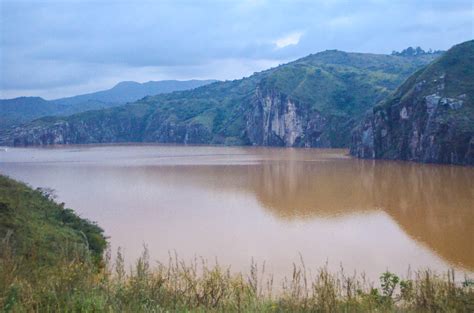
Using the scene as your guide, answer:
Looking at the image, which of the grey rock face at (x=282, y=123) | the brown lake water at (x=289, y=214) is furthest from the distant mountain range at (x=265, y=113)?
the brown lake water at (x=289, y=214)

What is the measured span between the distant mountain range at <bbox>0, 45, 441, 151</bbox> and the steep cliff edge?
105 feet

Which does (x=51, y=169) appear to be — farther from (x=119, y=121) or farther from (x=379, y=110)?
(x=119, y=121)

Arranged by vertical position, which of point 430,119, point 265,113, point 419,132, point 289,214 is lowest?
point 289,214

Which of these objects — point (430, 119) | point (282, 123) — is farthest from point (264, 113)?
point (430, 119)

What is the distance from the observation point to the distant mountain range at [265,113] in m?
115

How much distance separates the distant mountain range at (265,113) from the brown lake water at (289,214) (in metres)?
58.4

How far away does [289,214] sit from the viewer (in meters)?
31.6

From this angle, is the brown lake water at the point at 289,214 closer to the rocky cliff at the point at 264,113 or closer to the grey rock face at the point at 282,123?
the grey rock face at the point at 282,123

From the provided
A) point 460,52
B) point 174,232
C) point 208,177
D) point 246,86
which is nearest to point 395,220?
point 174,232

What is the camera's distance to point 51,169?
210 ft

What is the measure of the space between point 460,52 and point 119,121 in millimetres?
136726

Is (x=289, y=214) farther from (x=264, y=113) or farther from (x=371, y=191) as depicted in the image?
(x=264, y=113)

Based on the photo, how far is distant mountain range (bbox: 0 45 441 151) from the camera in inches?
4530

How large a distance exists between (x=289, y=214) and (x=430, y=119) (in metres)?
40.3
